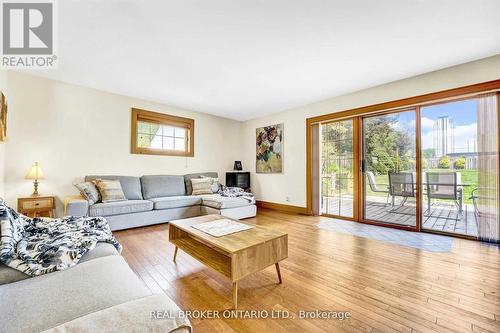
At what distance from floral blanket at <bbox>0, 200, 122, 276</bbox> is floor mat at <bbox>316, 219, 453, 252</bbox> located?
123 inches

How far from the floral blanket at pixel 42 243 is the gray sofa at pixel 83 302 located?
48 mm

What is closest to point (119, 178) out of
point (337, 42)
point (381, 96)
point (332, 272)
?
point (332, 272)

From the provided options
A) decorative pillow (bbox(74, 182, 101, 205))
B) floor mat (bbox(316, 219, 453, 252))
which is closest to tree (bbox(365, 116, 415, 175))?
floor mat (bbox(316, 219, 453, 252))

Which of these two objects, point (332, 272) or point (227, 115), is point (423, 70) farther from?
point (227, 115)

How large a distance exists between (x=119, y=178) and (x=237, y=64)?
2.93 m

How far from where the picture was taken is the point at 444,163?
3111 millimetres

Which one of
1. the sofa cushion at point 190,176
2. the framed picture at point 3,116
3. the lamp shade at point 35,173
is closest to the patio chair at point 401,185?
the sofa cushion at point 190,176

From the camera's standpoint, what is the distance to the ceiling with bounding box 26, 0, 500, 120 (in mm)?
1878

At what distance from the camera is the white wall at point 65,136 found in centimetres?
314

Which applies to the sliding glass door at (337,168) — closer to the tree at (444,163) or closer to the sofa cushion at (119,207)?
the tree at (444,163)

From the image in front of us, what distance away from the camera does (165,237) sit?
9.90 ft

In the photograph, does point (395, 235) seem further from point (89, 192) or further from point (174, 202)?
point (89, 192)

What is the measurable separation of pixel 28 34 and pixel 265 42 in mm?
2579

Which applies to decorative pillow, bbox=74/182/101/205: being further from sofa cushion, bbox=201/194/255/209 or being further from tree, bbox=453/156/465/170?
tree, bbox=453/156/465/170
